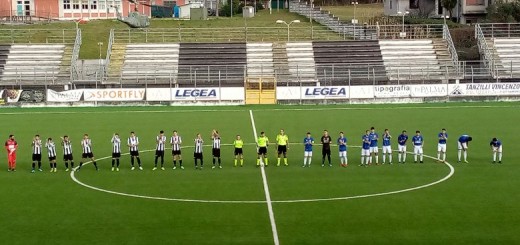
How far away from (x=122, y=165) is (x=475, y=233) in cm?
1780

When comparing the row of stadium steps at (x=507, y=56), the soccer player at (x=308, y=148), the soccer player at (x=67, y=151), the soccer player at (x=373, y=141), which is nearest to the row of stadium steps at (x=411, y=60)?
the row of stadium steps at (x=507, y=56)

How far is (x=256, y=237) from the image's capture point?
23781 millimetres

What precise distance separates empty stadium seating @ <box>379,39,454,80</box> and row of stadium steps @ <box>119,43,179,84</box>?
1812cm

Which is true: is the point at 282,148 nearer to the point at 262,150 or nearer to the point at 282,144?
the point at 282,144

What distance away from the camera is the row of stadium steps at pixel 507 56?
71875mm

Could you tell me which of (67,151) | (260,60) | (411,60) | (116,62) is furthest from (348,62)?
(67,151)

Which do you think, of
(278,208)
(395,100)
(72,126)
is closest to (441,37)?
(395,100)

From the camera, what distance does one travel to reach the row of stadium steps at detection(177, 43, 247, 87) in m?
69.6

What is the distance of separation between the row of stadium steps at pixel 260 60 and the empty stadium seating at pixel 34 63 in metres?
15.3

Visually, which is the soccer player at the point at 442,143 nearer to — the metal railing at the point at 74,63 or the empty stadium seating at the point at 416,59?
the empty stadium seating at the point at 416,59

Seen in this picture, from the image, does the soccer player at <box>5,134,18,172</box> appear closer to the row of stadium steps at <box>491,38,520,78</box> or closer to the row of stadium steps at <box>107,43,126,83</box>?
the row of stadium steps at <box>107,43,126,83</box>

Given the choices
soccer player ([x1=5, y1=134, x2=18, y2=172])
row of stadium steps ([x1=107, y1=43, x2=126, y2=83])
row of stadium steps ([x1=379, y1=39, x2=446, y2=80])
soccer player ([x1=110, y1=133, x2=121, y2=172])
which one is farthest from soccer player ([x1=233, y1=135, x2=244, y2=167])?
row of stadium steps ([x1=107, y1=43, x2=126, y2=83])

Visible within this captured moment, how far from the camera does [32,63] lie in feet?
240

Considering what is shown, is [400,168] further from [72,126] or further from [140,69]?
[140,69]
